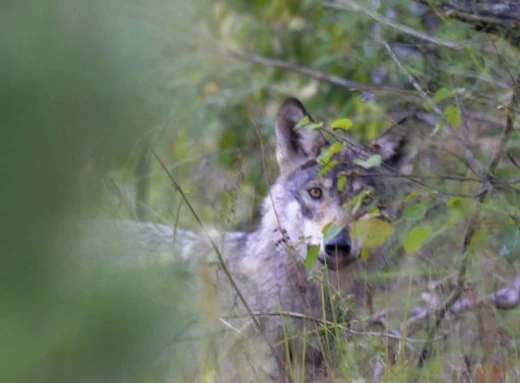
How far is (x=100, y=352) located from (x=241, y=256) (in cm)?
363

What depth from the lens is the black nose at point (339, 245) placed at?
4.37 meters

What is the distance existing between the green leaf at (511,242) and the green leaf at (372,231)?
46cm

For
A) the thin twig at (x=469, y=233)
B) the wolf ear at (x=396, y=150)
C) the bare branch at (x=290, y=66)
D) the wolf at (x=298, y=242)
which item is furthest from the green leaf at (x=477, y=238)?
the bare branch at (x=290, y=66)

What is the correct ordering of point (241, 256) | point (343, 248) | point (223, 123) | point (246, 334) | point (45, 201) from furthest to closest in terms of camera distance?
point (223, 123)
point (241, 256)
point (343, 248)
point (246, 334)
point (45, 201)

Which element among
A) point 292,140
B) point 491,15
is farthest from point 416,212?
point 292,140

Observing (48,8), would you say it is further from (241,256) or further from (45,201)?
(241,256)

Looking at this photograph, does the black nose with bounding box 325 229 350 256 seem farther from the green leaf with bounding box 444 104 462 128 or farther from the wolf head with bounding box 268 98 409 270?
the green leaf with bounding box 444 104 462 128

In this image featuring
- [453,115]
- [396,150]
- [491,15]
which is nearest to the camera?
[453,115]

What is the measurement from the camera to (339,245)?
4.38 meters

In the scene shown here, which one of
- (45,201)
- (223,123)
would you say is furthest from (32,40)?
(223,123)

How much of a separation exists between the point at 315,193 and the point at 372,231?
1.36 meters

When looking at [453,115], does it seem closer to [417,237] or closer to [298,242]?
[417,237]

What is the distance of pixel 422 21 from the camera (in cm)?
536

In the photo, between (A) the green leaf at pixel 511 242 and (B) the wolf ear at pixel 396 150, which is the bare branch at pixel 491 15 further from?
(B) the wolf ear at pixel 396 150
